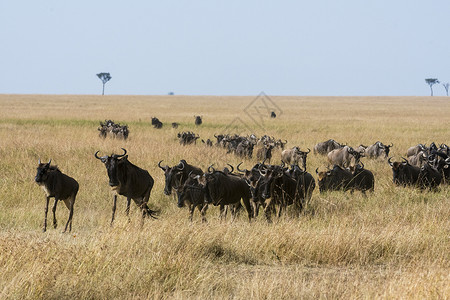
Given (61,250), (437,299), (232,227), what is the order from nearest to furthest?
(437,299) → (61,250) → (232,227)

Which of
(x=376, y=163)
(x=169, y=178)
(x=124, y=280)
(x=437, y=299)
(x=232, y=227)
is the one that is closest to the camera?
(x=437, y=299)

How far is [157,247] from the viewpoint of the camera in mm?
7254

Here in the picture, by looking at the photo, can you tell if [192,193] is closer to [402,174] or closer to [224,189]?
[224,189]

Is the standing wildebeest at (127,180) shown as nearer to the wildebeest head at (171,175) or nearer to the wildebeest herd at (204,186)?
the wildebeest herd at (204,186)

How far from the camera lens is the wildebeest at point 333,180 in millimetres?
12445

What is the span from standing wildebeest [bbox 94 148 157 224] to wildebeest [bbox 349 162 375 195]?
16.1ft

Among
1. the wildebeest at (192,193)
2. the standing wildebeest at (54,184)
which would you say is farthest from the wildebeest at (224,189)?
the standing wildebeest at (54,184)

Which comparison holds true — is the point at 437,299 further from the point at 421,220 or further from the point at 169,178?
the point at 169,178

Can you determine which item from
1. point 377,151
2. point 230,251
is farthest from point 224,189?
point 377,151

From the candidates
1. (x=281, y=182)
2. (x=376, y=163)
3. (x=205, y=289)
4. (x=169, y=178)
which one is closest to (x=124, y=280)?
(x=205, y=289)

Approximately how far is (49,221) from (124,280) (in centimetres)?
412

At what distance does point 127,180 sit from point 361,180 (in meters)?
5.55

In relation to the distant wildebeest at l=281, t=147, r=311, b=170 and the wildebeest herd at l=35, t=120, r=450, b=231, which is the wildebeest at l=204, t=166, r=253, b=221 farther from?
the distant wildebeest at l=281, t=147, r=311, b=170

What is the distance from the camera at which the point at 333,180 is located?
12.5m
